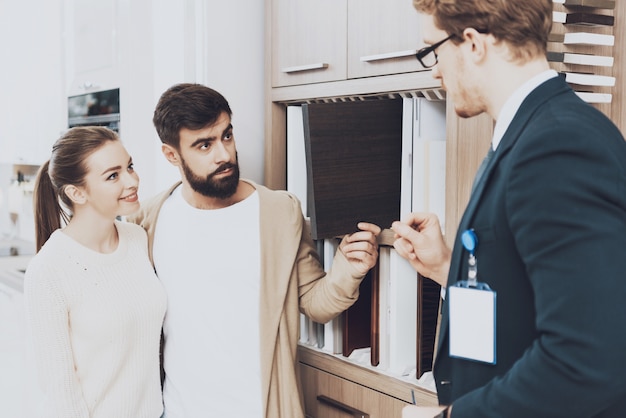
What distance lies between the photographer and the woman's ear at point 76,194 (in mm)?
1668

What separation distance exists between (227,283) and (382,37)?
75 cm

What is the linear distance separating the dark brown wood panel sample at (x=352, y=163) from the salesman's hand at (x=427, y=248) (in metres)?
0.21

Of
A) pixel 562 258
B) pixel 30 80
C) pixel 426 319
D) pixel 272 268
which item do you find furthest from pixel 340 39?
pixel 30 80

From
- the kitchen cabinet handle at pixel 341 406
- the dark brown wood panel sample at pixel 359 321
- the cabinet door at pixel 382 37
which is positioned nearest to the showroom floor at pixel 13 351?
the kitchen cabinet handle at pixel 341 406

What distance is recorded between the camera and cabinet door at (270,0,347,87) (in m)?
1.82

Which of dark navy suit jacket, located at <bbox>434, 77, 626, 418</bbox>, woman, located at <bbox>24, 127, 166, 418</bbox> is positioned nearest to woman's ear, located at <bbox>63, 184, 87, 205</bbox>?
woman, located at <bbox>24, 127, 166, 418</bbox>

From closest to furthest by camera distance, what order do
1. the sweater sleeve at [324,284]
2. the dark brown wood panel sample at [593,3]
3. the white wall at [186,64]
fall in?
the dark brown wood panel sample at [593,3]
the sweater sleeve at [324,284]
the white wall at [186,64]

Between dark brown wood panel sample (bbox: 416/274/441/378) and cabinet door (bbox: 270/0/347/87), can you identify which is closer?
dark brown wood panel sample (bbox: 416/274/441/378)

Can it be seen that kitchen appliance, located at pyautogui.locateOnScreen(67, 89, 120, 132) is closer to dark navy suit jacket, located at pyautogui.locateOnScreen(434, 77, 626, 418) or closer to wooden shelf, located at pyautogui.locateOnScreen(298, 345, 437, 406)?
wooden shelf, located at pyautogui.locateOnScreen(298, 345, 437, 406)

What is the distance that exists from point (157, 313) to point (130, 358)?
13 centimetres

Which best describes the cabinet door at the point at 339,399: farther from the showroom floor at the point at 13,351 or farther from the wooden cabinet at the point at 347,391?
the showroom floor at the point at 13,351

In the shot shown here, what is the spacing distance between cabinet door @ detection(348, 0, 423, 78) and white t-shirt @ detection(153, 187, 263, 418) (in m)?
0.48

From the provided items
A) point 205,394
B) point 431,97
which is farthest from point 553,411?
point 205,394

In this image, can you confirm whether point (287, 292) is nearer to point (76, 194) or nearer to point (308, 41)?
point (76, 194)
